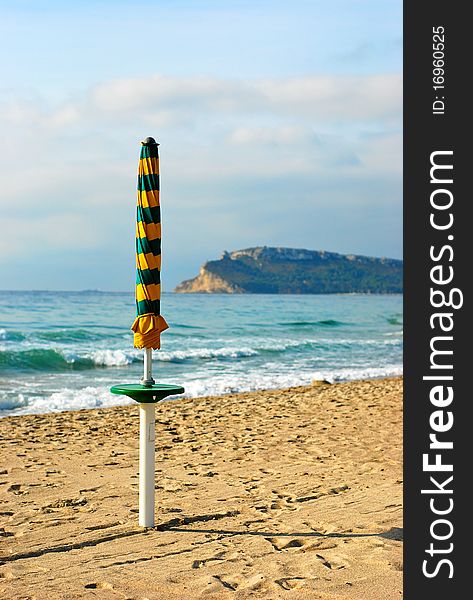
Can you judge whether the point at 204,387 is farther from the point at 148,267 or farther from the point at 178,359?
the point at 148,267

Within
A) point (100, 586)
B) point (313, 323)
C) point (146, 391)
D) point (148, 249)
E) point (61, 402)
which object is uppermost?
point (148, 249)

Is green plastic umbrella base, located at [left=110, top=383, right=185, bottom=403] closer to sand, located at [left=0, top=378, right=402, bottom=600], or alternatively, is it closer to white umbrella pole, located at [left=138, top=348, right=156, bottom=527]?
white umbrella pole, located at [left=138, top=348, right=156, bottom=527]

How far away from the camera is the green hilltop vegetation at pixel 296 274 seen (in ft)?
396

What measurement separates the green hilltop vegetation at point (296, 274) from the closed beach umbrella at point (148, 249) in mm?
113064

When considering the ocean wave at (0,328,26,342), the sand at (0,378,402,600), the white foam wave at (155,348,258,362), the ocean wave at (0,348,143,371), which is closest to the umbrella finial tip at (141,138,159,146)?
the sand at (0,378,402,600)

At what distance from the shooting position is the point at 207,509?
677 centimetres

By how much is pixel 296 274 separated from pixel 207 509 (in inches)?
4628

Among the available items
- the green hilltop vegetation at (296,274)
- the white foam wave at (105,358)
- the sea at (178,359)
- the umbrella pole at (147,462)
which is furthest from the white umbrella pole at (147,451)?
the green hilltop vegetation at (296,274)

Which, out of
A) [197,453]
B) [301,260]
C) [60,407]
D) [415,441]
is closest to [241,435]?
[197,453]

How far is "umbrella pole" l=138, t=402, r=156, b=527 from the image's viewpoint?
579 cm

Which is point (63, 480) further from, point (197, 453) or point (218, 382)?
point (218, 382)

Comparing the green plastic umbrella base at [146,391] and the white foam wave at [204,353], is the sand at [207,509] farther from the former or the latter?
the white foam wave at [204,353]

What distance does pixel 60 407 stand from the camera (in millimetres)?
13922

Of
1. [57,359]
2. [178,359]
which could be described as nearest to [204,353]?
[178,359]
